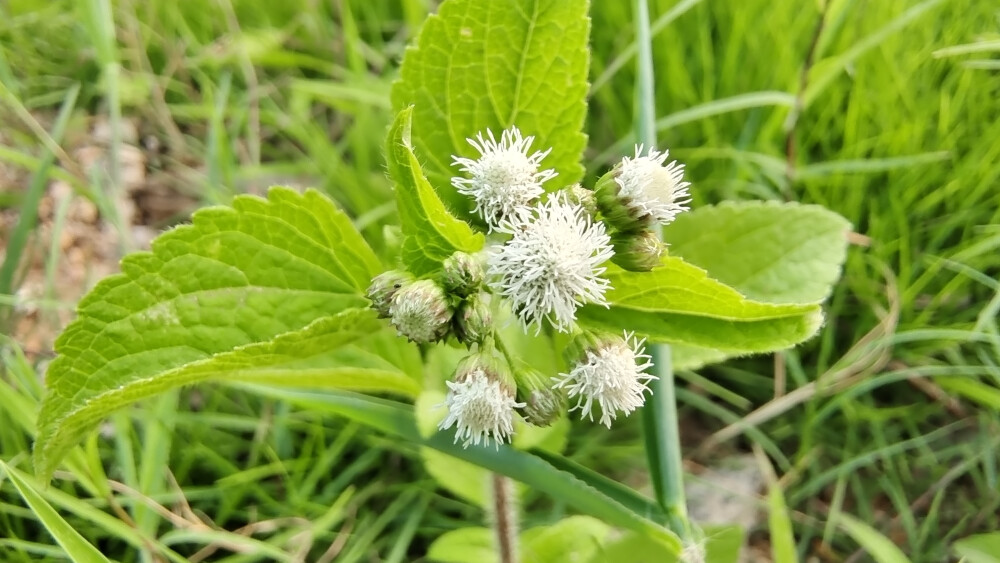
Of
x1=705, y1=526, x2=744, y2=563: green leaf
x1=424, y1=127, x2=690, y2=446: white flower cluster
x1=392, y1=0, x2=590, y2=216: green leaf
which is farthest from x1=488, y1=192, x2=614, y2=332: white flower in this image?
x1=705, y1=526, x2=744, y2=563: green leaf

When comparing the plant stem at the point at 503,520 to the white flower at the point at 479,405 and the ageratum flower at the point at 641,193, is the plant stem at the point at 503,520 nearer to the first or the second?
the white flower at the point at 479,405

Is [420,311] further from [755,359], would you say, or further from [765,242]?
[755,359]

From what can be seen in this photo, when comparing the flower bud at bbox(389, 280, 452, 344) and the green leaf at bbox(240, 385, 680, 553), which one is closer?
the flower bud at bbox(389, 280, 452, 344)

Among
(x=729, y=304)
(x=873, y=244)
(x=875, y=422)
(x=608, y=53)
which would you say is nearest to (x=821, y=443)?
(x=875, y=422)

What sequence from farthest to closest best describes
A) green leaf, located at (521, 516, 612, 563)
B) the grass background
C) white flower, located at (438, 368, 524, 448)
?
the grass background
green leaf, located at (521, 516, 612, 563)
white flower, located at (438, 368, 524, 448)

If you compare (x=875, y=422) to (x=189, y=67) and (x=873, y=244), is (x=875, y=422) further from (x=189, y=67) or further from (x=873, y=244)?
(x=189, y=67)

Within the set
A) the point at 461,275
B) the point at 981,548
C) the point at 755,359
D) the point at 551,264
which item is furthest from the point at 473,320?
the point at 981,548

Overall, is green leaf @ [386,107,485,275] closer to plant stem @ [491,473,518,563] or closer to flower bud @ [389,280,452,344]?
flower bud @ [389,280,452,344]

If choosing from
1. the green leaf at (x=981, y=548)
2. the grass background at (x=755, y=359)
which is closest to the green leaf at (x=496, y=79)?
the grass background at (x=755, y=359)
